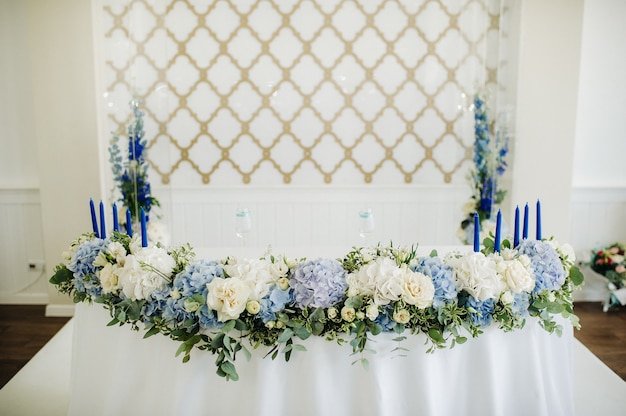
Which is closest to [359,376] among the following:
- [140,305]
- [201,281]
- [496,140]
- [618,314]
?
[201,281]

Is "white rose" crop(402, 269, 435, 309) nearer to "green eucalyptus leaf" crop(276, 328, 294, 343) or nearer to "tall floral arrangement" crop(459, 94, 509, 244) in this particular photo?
"green eucalyptus leaf" crop(276, 328, 294, 343)

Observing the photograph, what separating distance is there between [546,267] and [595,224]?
7.63ft

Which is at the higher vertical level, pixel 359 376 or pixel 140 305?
pixel 140 305

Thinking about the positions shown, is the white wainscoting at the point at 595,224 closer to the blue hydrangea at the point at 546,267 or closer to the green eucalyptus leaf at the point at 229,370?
the blue hydrangea at the point at 546,267

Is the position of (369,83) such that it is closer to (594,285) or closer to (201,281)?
(594,285)

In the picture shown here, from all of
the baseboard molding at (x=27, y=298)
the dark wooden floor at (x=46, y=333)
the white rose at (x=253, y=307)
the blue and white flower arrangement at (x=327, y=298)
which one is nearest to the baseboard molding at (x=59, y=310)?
the dark wooden floor at (x=46, y=333)

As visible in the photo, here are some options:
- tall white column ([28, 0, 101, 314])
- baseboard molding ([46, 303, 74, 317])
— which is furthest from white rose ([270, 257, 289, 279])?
baseboard molding ([46, 303, 74, 317])

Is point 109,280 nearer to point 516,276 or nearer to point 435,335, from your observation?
point 435,335

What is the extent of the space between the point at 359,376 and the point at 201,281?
0.55 m

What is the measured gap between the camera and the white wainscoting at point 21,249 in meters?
3.38

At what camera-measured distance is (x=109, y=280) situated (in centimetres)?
151

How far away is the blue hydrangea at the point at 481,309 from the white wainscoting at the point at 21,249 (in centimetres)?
297

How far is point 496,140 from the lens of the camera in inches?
120

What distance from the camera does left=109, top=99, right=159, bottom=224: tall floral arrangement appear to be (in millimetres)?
A: 3002
